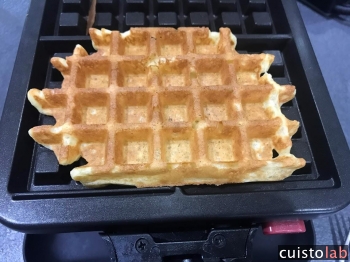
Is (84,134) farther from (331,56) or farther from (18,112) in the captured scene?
(331,56)

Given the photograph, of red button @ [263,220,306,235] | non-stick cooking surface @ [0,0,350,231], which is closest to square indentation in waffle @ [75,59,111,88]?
non-stick cooking surface @ [0,0,350,231]

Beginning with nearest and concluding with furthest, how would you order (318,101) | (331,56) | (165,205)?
(165,205), (318,101), (331,56)

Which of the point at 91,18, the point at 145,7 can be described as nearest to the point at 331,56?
the point at 145,7

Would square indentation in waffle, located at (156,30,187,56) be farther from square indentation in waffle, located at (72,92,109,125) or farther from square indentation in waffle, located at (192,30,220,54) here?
square indentation in waffle, located at (72,92,109,125)

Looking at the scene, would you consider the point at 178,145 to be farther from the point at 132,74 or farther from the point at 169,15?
the point at 169,15

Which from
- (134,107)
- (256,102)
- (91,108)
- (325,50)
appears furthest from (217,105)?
(325,50)
